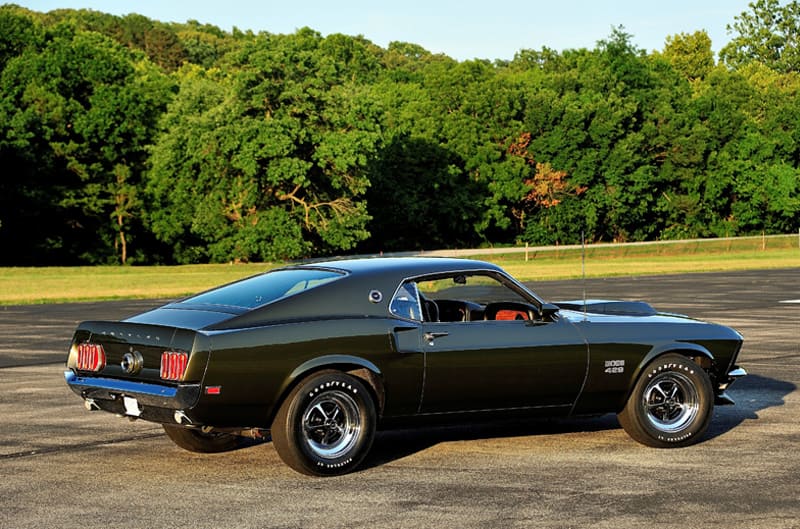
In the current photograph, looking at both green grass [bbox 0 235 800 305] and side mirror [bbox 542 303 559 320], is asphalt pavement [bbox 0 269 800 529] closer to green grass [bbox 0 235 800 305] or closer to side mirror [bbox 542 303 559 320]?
side mirror [bbox 542 303 559 320]

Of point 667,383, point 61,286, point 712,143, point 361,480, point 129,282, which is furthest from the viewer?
point 712,143

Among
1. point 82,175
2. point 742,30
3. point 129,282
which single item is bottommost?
point 129,282

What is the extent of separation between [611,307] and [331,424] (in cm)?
291

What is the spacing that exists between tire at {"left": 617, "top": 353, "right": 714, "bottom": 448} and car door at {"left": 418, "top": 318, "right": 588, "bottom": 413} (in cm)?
56

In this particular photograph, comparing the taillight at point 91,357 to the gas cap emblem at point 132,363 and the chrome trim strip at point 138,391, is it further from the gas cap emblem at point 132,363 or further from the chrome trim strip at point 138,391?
the gas cap emblem at point 132,363

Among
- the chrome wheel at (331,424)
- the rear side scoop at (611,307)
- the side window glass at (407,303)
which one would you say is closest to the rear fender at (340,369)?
the chrome wheel at (331,424)

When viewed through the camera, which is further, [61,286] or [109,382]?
[61,286]

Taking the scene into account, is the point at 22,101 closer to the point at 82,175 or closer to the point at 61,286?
the point at 82,175

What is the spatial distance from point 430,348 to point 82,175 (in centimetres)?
6809

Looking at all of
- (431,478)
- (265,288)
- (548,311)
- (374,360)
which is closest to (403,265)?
(374,360)

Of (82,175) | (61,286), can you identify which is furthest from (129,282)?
(82,175)

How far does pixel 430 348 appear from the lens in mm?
8797

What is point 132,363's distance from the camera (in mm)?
8328

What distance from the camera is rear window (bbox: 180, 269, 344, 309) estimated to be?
8.73 metres
